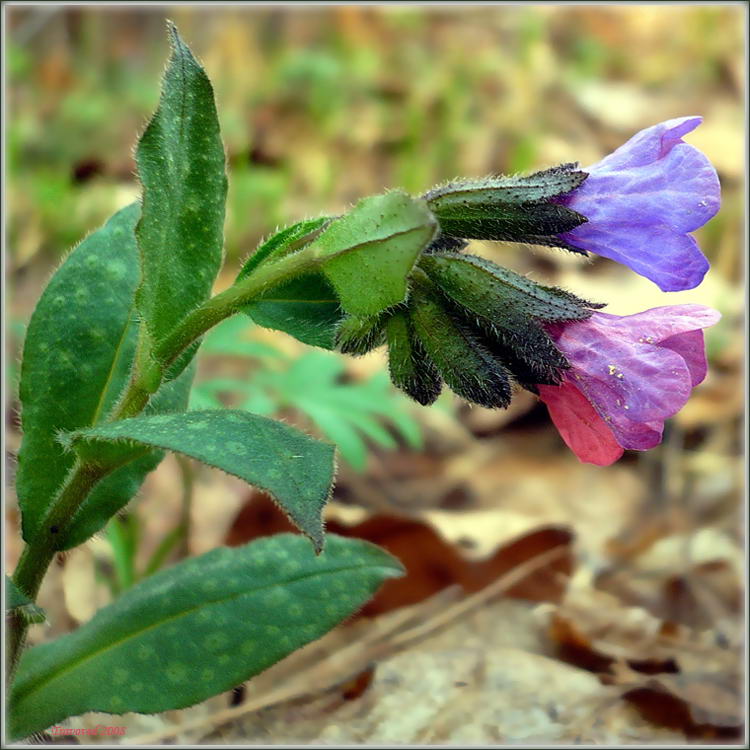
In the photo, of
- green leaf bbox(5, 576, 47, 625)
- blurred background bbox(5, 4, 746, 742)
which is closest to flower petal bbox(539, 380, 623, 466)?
blurred background bbox(5, 4, 746, 742)

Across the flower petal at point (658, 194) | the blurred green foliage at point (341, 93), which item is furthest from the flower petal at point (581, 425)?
the blurred green foliage at point (341, 93)

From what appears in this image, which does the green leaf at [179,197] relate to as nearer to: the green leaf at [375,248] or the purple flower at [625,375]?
the green leaf at [375,248]

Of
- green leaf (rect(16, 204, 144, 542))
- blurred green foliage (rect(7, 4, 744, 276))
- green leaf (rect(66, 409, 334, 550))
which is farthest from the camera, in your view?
blurred green foliage (rect(7, 4, 744, 276))

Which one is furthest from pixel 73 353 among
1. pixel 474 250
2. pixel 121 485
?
pixel 474 250

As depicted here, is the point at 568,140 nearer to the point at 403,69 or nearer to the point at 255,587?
the point at 403,69

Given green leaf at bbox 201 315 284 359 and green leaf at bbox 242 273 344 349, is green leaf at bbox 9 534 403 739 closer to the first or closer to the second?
green leaf at bbox 242 273 344 349

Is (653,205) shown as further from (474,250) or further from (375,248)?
(474,250)

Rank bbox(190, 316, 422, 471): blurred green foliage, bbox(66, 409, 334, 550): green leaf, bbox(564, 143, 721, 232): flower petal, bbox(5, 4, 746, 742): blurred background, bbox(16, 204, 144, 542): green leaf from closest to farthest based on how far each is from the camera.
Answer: bbox(66, 409, 334, 550): green leaf, bbox(564, 143, 721, 232): flower petal, bbox(16, 204, 144, 542): green leaf, bbox(5, 4, 746, 742): blurred background, bbox(190, 316, 422, 471): blurred green foliage
